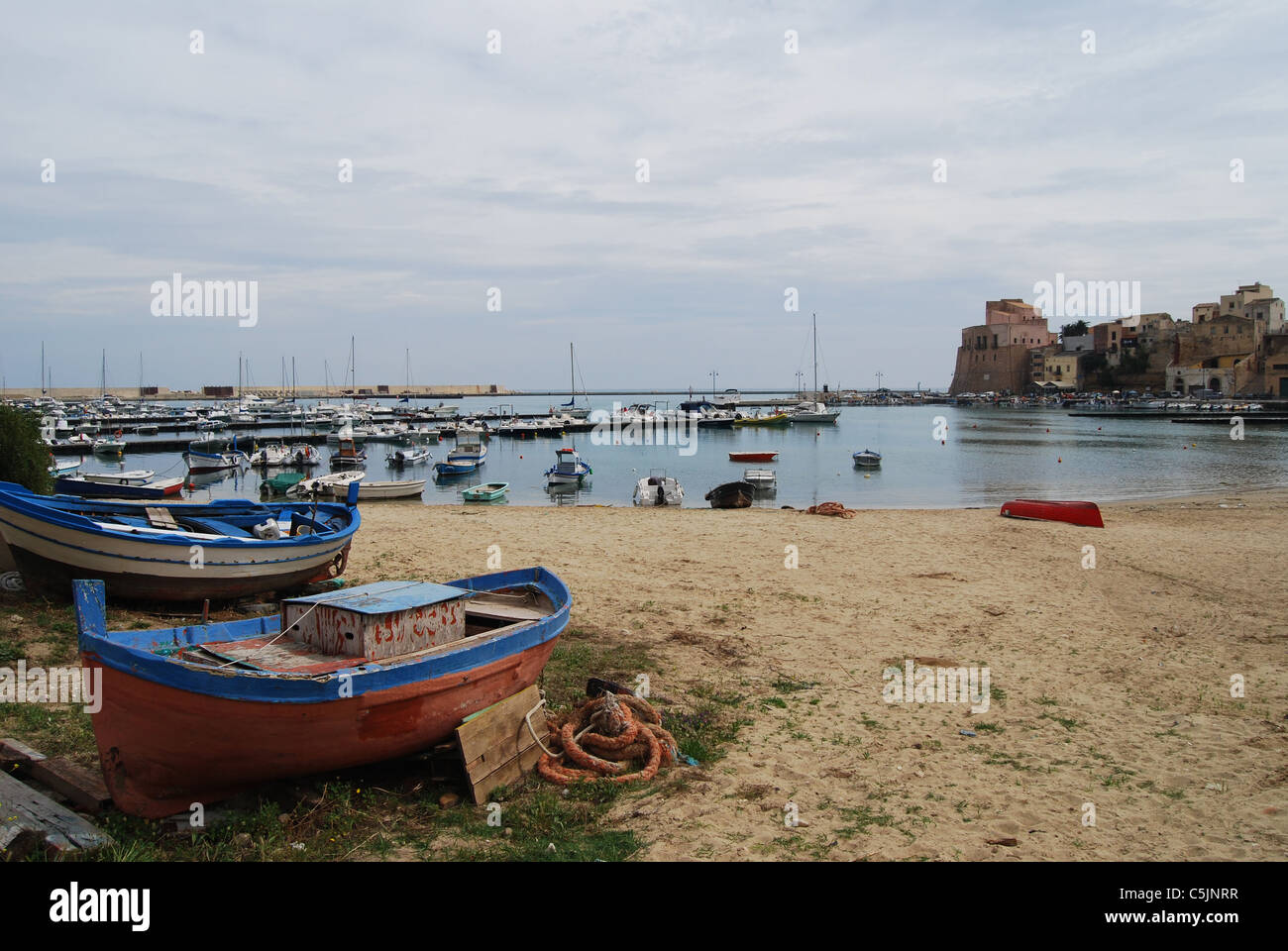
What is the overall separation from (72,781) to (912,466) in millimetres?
57094

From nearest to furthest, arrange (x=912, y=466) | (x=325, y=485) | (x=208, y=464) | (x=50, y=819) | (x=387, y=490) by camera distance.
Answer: (x=50, y=819)
(x=325, y=485)
(x=387, y=490)
(x=208, y=464)
(x=912, y=466)

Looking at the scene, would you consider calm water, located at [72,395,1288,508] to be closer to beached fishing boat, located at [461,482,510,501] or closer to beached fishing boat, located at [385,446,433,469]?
beached fishing boat, located at [385,446,433,469]

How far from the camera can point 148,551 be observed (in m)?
11.1

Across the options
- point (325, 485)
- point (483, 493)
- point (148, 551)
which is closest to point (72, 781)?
point (148, 551)

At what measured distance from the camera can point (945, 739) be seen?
818cm

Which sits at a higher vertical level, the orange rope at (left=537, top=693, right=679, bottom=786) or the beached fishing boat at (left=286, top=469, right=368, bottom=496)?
the beached fishing boat at (left=286, top=469, right=368, bottom=496)

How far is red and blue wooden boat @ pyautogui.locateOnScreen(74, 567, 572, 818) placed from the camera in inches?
236

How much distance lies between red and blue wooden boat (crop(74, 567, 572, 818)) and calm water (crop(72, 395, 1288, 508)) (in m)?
29.8

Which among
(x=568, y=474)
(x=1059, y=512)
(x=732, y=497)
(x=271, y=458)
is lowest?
(x=732, y=497)

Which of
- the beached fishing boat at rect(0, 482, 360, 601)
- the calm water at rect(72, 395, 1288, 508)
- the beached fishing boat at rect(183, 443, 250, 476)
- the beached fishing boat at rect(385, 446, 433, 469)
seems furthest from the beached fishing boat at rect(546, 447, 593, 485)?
the beached fishing boat at rect(0, 482, 360, 601)

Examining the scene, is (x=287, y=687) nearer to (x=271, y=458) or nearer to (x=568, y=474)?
(x=568, y=474)

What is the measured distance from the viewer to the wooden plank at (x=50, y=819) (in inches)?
211

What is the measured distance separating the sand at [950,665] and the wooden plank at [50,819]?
3.78 m
